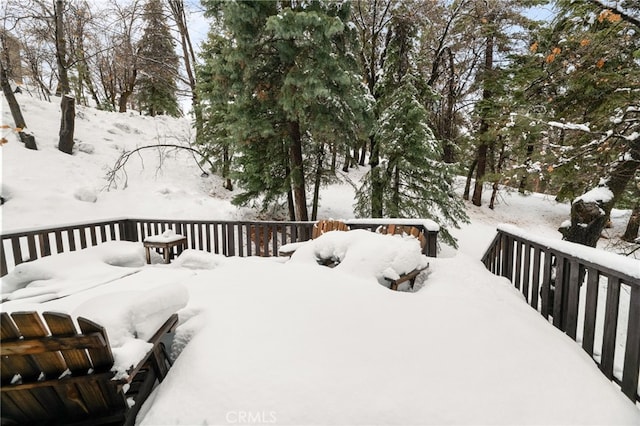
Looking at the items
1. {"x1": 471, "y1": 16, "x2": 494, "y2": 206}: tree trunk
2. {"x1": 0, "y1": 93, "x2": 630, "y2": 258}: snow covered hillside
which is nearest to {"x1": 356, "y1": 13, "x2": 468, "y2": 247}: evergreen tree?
{"x1": 0, "y1": 93, "x2": 630, "y2": 258}: snow covered hillside

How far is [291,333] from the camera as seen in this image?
75.3 inches

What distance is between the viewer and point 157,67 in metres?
14.8

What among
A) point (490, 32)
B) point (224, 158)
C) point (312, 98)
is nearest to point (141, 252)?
point (312, 98)

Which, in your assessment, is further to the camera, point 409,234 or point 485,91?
point 485,91

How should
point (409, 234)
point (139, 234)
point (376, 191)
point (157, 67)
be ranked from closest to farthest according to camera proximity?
point (409, 234) < point (139, 234) < point (376, 191) < point (157, 67)

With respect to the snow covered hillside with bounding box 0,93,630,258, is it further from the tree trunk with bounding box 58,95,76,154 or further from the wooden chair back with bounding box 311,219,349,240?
the wooden chair back with bounding box 311,219,349,240

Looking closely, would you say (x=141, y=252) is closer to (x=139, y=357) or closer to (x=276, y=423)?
(x=139, y=357)

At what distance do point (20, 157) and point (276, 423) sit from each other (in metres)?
12.0

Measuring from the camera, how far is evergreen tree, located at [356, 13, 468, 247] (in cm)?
711

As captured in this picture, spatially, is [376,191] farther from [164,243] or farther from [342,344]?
[342,344]

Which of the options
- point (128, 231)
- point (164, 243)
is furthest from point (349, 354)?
point (128, 231)

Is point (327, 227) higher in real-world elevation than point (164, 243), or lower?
higher

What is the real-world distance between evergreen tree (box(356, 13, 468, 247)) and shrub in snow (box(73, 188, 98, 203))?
7922 millimetres

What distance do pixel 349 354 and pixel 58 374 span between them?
1451 mm
